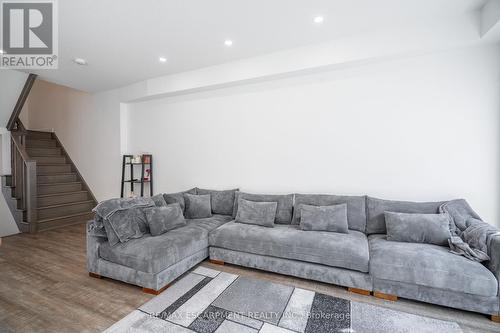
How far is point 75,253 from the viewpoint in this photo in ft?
10.8

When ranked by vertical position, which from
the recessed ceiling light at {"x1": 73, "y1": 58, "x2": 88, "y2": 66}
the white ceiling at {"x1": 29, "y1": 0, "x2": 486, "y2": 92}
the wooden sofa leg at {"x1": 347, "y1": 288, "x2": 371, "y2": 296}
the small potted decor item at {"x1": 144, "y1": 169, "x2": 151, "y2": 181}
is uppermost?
the white ceiling at {"x1": 29, "y1": 0, "x2": 486, "y2": 92}

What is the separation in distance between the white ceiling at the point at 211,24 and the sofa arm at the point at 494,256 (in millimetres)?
2328

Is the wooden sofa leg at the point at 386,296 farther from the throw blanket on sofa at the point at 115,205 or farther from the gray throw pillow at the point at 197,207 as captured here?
the throw blanket on sofa at the point at 115,205

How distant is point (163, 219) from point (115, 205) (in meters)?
0.57

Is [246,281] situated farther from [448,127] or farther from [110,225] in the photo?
[448,127]

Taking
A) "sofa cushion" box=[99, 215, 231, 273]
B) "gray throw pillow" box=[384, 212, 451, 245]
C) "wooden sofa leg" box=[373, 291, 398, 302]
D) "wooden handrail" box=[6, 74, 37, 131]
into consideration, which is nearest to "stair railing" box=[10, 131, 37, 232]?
"wooden handrail" box=[6, 74, 37, 131]

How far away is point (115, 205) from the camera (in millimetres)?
2676

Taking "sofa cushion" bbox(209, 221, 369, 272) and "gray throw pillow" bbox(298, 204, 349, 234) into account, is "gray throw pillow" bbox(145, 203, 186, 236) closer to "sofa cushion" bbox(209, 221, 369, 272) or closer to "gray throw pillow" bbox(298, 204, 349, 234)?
"sofa cushion" bbox(209, 221, 369, 272)

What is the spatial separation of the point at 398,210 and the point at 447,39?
2.02 m

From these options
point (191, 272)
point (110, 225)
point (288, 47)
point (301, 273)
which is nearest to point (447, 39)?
point (288, 47)

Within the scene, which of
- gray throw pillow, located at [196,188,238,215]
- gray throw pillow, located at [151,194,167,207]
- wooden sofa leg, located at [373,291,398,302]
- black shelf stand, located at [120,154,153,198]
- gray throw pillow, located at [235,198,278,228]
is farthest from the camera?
black shelf stand, located at [120,154,153,198]

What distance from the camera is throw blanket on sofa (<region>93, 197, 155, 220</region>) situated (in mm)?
2582

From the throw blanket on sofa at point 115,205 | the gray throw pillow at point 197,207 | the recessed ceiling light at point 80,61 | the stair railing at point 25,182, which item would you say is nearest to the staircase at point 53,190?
the stair railing at point 25,182

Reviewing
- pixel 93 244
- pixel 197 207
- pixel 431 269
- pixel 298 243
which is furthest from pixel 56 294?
pixel 431 269
